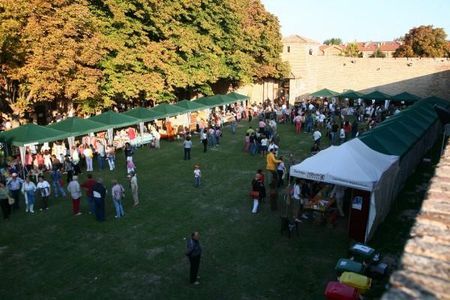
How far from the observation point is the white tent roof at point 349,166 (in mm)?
11211

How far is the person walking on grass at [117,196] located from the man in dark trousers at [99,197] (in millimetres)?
343

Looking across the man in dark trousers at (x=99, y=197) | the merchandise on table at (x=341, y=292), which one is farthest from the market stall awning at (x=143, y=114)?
the merchandise on table at (x=341, y=292)

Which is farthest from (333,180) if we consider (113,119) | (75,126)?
(113,119)

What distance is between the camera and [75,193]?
13727 millimetres

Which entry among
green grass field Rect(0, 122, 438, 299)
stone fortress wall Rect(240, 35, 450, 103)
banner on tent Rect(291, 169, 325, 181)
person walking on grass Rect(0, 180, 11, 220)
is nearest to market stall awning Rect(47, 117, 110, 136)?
green grass field Rect(0, 122, 438, 299)

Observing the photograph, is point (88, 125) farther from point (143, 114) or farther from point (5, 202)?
point (5, 202)

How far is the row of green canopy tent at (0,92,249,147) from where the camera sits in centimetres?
1838

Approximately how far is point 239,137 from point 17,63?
47.5 feet

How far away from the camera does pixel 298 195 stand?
1323 centimetres

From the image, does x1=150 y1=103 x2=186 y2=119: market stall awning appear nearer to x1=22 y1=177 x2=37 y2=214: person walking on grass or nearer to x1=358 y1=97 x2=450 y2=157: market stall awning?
x1=22 y1=177 x2=37 y2=214: person walking on grass

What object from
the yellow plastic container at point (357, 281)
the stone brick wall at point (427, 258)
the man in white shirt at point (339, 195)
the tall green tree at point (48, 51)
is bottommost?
the yellow plastic container at point (357, 281)

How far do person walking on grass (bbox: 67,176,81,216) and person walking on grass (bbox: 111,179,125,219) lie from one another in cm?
133

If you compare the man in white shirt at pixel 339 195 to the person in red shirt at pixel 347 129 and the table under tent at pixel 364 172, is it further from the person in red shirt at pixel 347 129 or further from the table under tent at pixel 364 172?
the person in red shirt at pixel 347 129

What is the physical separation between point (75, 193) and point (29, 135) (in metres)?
6.39
